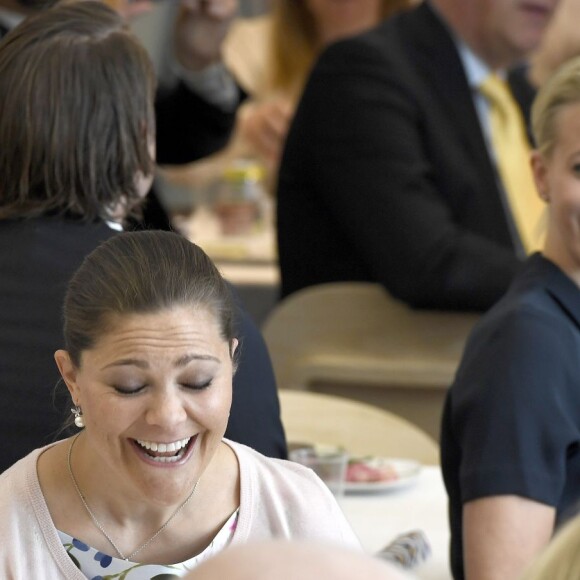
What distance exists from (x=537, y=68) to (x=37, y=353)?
174 centimetres

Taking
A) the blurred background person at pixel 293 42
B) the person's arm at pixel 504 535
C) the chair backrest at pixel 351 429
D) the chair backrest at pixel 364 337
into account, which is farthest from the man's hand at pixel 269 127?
the person's arm at pixel 504 535

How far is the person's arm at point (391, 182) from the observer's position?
3096 mm

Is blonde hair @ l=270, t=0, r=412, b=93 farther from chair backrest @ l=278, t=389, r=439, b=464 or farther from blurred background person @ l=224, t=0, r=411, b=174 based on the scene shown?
chair backrest @ l=278, t=389, r=439, b=464

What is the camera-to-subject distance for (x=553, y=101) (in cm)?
198

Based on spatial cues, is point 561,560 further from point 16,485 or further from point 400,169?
point 400,169

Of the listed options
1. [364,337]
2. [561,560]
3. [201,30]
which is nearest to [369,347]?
[364,337]

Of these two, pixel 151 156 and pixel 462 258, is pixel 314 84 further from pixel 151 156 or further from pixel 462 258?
pixel 151 156

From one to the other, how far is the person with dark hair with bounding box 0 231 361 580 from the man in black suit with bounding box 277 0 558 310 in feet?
5.00

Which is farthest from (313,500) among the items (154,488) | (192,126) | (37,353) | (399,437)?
(192,126)

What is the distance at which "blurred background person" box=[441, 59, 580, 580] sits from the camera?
1785 millimetres

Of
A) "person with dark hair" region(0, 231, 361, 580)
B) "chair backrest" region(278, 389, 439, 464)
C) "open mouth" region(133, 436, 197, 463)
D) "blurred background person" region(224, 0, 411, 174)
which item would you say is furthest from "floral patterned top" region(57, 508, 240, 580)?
"blurred background person" region(224, 0, 411, 174)

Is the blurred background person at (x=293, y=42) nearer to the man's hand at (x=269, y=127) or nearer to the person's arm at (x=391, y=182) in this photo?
the man's hand at (x=269, y=127)

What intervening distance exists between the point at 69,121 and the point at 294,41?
2680 millimetres

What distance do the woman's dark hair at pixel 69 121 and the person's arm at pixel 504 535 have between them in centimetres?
69
